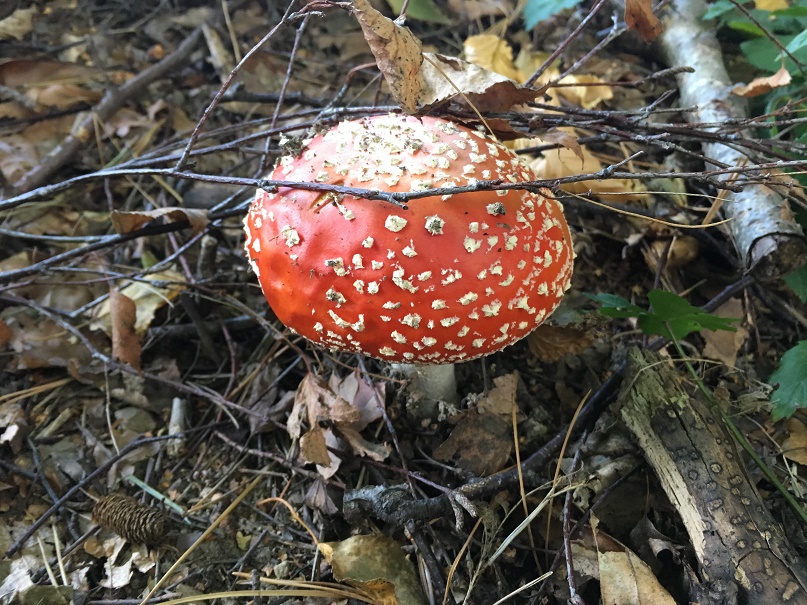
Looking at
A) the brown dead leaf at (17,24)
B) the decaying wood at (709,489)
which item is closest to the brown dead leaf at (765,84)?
the decaying wood at (709,489)

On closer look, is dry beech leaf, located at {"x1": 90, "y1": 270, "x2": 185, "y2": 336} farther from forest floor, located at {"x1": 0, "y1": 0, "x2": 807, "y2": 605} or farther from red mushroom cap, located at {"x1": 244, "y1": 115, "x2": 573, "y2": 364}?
red mushroom cap, located at {"x1": 244, "y1": 115, "x2": 573, "y2": 364}

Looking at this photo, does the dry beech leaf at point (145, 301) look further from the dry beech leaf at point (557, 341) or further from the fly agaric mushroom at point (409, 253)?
the dry beech leaf at point (557, 341)

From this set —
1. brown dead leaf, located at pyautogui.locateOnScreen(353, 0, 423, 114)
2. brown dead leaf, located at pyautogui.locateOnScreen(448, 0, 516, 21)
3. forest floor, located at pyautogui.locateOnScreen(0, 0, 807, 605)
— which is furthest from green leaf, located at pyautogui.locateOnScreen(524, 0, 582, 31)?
brown dead leaf, located at pyautogui.locateOnScreen(353, 0, 423, 114)

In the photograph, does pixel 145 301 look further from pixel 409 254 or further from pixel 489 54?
pixel 489 54

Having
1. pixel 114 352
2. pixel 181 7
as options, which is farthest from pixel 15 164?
pixel 181 7

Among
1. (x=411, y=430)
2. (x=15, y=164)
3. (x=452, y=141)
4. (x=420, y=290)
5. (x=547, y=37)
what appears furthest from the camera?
(x=547, y=37)

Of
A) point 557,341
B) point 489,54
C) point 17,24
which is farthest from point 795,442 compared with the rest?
point 17,24

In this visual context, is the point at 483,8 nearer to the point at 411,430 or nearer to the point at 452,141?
the point at 452,141

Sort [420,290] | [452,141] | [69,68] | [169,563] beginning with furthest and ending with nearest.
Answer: [69,68], [169,563], [452,141], [420,290]
